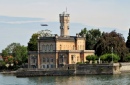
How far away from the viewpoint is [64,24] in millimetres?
100375

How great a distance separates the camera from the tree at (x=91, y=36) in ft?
Result: 357

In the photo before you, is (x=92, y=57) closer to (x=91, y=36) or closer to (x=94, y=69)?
(x=94, y=69)

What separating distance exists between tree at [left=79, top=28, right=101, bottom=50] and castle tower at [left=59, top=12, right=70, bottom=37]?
964 cm

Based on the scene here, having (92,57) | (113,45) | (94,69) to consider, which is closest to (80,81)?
(94,69)

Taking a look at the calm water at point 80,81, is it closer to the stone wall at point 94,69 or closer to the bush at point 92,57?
the stone wall at point 94,69

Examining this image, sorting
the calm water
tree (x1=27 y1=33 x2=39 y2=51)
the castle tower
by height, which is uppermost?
the castle tower

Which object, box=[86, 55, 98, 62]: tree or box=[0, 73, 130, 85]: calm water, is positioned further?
box=[86, 55, 98, 62]: tree

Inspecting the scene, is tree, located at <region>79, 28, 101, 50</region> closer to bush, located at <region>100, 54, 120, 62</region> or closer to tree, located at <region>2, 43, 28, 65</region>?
tree, located at <region>2, 43, 28, 65</region>

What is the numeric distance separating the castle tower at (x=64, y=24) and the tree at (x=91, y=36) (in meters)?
9.64

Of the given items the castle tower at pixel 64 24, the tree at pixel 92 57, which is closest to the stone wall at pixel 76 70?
the tree at pixel 92 57

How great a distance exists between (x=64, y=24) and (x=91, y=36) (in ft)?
36.6

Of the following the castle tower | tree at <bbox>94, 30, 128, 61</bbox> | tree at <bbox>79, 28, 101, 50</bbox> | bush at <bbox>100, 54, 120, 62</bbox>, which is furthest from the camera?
tree at <bbox>79, 28, 101, 50</bbox>

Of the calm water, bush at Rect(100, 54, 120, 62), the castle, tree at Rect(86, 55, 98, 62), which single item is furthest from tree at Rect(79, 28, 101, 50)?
the calm water

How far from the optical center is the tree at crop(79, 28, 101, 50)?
10888 centimetres
